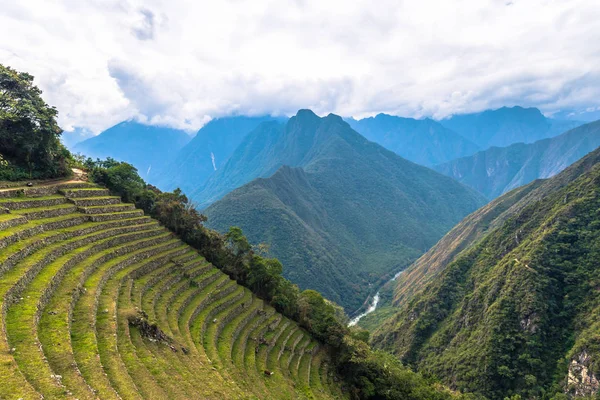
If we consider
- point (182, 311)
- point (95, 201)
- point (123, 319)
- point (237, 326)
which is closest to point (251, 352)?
point (237, 326)

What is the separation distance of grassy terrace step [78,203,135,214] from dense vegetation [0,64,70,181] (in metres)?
7.20

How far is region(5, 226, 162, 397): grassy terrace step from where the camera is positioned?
12.1m

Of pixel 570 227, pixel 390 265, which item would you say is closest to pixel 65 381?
pixel 570 227

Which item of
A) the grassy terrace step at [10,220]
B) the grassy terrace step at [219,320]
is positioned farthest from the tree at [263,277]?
the grassy terrace step at [10,220]

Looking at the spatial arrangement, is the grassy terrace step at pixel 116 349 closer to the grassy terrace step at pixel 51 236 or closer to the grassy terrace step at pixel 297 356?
the grassy terrace step at pixel 51 236

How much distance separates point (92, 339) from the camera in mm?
16344

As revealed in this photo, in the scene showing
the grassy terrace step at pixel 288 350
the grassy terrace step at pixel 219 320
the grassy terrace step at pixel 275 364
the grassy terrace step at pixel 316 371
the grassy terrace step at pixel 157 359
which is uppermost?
the grassy terrace step at pixel 157 359

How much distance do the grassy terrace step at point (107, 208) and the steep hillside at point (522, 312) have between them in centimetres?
5812

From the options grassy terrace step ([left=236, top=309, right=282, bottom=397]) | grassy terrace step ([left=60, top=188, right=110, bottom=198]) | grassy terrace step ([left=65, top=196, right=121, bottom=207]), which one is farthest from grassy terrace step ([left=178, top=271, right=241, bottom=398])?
grassy terrace step ([left=60, top=188, right=110, bottom=198])

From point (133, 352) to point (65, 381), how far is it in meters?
4.83

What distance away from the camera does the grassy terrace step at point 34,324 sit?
1215 centimetres

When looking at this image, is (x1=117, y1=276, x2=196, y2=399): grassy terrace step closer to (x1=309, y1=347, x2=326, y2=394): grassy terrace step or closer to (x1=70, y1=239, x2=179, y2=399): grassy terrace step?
(x1=70, y1=239, x2=179, y2=399): grassy terrace step

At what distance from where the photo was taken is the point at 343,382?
1359 inches

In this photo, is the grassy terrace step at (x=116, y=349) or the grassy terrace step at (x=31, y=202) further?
the grassy terrace step at (x=31, y=202)
